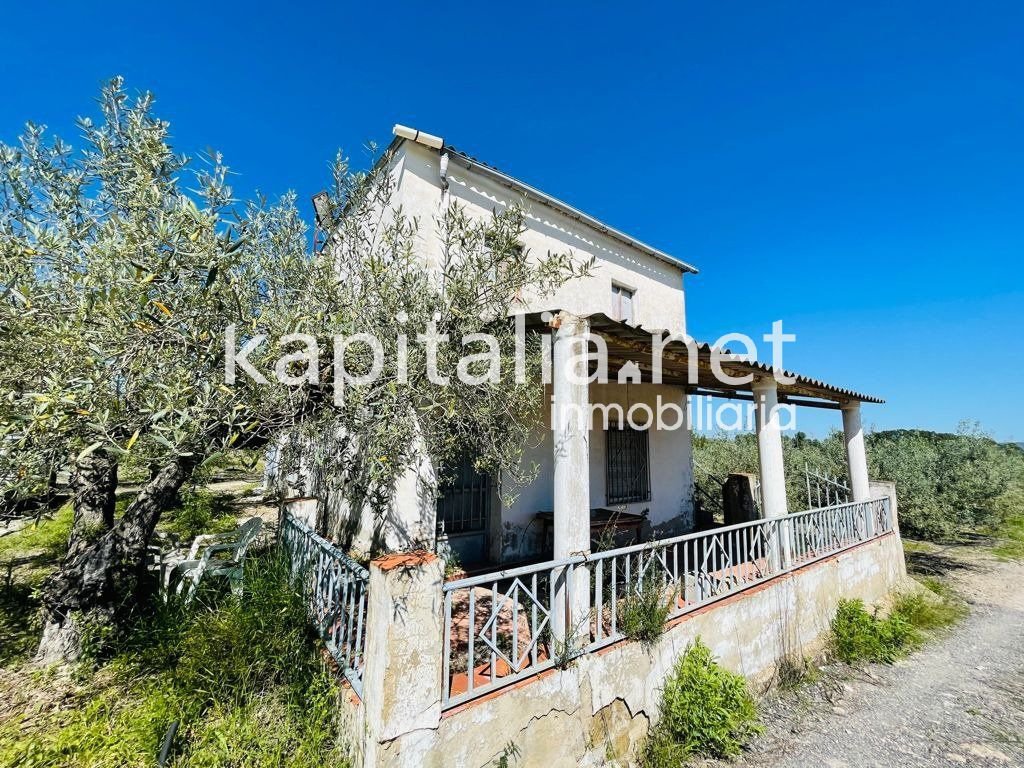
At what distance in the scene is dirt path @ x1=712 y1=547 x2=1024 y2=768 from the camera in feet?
16.0

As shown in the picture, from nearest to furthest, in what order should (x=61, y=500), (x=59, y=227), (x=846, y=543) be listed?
(x=59, y=227), (x=61, y=500), (x=846, y=543)

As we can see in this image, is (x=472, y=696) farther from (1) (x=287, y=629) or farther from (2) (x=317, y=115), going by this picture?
(2) (x=317, y=115)

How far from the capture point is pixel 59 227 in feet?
12.3

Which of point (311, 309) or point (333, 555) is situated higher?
point (311, 309)

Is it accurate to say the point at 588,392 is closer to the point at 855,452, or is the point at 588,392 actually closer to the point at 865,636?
the point at 865,636

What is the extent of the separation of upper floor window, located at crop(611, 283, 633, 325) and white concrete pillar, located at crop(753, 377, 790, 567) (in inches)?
141

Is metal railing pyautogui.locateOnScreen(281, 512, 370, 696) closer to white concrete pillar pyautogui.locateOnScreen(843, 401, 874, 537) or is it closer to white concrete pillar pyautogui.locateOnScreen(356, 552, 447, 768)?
white concrete pillar pyautogui.locateOnScreen(356, 552, 447, 768)

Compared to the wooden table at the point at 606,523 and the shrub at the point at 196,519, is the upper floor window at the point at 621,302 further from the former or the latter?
the shrub at the point at 196,519

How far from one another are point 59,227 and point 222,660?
398 centimetres

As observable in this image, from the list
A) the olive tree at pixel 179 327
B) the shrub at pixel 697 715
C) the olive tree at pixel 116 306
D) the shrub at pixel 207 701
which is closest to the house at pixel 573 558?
the shrub at pixel 697 715

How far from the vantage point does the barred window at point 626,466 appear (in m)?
9.85

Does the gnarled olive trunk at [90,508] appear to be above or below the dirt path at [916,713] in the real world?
above

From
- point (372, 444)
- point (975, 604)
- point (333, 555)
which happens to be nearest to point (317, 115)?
point (372, 444)

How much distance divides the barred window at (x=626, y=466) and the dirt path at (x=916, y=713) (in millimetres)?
4414
